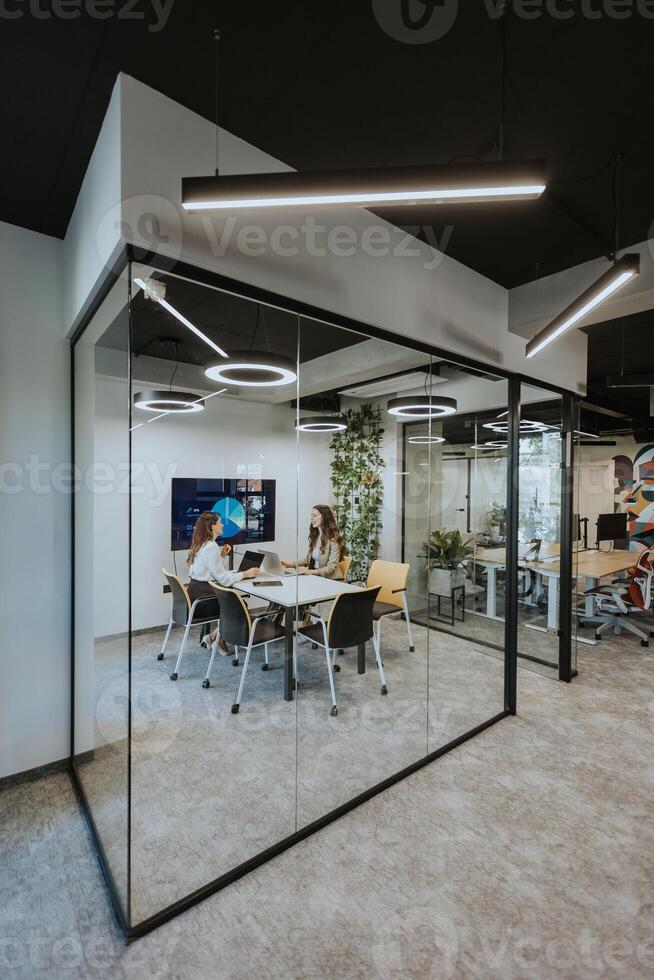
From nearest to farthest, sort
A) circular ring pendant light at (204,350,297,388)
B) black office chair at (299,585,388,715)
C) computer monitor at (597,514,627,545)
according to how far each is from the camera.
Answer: circular ring pendant light at (204,350,297,388), black office chair at (299,585,388,715), computer monitor at (597,514,627,545)

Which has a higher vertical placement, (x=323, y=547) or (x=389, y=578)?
(x=323, y=547)

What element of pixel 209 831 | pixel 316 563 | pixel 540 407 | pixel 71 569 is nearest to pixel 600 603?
pixel 540 407

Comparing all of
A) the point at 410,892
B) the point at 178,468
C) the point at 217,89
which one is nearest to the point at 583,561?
the point at 410,892

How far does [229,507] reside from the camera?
2162 mm

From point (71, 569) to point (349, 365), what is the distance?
208 centimetres

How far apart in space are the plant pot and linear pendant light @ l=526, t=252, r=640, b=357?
1556 millimetres

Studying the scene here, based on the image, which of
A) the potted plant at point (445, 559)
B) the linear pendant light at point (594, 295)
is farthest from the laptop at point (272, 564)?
the linear pendant light at point (594, 295)

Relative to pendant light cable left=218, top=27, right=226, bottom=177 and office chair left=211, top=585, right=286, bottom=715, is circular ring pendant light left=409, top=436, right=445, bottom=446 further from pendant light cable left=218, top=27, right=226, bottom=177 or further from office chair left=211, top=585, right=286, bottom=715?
pendant light cable left=218, top=27, right=226, bottom=177

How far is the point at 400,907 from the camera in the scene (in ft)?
6.40

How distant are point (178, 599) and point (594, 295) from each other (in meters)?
2.51

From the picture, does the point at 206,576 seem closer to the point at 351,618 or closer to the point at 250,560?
the point at 250,560

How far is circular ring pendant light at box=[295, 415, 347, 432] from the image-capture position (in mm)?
2396

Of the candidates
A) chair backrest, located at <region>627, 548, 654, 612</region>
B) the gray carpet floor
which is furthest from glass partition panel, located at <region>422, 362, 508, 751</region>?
chair backrest, located at <region>627, 548, 654, 612</region>

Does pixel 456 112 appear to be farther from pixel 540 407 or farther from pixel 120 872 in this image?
pixel 120 872
